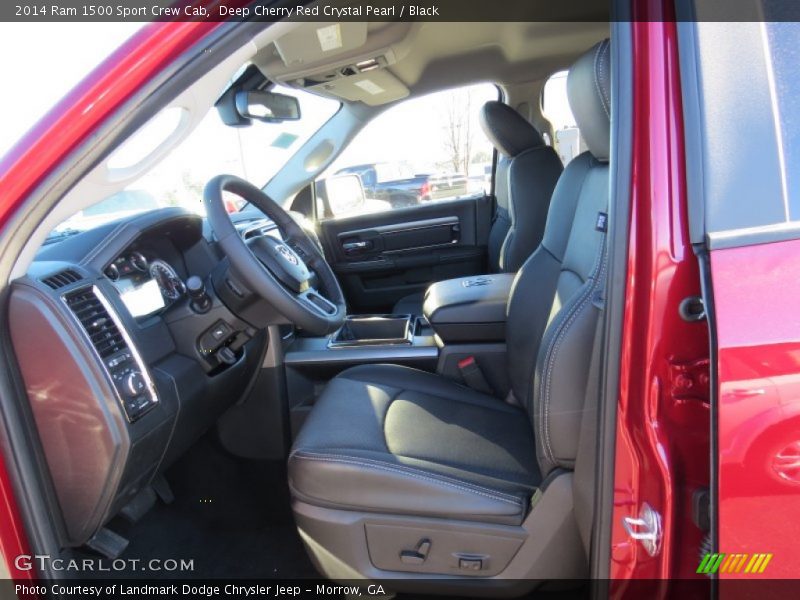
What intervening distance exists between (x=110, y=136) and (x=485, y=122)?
7.05ft

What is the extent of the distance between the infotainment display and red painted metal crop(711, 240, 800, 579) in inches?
48.8

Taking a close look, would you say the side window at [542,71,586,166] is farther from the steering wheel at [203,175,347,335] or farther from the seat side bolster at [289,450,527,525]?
the seat side bolster at [289,450,527,525]

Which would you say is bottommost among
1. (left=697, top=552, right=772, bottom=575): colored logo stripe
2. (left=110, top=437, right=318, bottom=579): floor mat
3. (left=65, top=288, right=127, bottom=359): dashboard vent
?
(left=110, top=437, right=318, bottom=579): floor mat

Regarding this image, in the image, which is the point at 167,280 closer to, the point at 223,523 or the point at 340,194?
the point at 223,523

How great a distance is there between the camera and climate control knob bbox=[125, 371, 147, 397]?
1.17 metres

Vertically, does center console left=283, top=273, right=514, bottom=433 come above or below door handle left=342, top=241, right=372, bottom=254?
below

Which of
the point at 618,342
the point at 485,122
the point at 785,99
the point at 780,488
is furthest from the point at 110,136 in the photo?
the point at 485,122

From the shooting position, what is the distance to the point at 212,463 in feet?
6.26

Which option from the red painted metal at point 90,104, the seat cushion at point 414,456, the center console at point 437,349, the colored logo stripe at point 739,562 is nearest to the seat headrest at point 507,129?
the center console at point 437,349

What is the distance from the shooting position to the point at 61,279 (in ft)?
3.69

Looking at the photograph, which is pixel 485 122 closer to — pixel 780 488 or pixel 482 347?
pixel 482 347

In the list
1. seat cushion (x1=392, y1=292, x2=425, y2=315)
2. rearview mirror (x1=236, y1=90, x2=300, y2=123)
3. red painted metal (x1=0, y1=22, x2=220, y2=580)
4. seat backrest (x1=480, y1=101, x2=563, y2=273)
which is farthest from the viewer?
seat cushion (x1=392, y1=292, x2=425, y2=315)

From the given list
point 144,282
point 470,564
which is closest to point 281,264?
point 144,282

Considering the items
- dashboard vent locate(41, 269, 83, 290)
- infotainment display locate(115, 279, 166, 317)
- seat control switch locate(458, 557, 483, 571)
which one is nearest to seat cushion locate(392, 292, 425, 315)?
infotainment display locate(115, 279, 166, 317)
